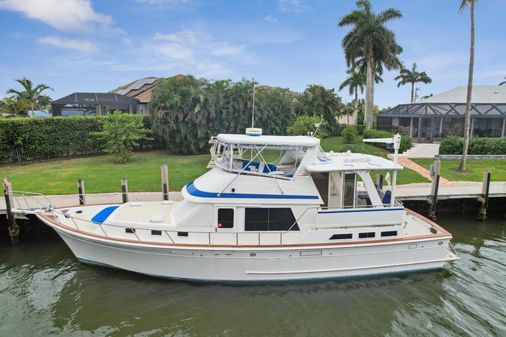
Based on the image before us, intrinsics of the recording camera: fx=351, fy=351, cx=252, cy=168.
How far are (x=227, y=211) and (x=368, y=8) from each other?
108 feet

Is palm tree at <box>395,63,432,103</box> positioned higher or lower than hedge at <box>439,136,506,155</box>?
higher

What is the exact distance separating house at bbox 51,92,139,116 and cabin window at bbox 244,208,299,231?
30.3 m

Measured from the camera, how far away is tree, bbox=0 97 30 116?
44.1 metres

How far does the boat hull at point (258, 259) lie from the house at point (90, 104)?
2900 centimetres

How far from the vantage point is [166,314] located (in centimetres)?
883

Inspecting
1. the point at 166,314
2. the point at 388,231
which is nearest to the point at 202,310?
the point at 166,314

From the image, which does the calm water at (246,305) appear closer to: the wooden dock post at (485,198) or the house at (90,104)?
the wooden dock post at (485,198)

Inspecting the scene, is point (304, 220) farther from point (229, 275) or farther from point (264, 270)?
point (229, 275)

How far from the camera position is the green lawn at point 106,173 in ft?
56.2

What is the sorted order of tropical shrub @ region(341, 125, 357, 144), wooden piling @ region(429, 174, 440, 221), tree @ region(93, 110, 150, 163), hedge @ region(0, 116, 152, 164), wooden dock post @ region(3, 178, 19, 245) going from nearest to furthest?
wooden dock post @ region(3, 178, 19, 245) < wooden piling @ region(429, 174, 440, 221) < hedge @ region(0, 116, 152, 164) < tree @ region(93, 110, 150, 163) < tropical shrub @ region(341, 125, 357, 144)

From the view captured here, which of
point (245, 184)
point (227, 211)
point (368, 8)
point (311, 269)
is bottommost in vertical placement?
point (311, 269)

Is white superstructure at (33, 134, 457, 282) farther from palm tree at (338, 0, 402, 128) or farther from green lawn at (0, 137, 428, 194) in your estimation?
palm tree at (338, 0, 402, 128)

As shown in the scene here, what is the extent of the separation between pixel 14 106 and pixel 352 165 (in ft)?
156

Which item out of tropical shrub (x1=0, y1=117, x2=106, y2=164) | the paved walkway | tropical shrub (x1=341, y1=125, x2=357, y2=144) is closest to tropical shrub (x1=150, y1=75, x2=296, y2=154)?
tropical shrub (x1=0, y1=117, x2=106, y2=164)
